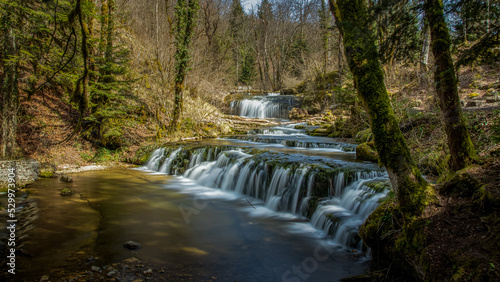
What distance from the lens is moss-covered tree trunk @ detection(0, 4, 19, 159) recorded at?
327 inches

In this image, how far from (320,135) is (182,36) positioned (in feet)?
32.8

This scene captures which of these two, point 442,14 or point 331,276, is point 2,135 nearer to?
point 331,276

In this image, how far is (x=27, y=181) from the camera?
8.33 m

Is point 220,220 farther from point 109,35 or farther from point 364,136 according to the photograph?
point 109,35

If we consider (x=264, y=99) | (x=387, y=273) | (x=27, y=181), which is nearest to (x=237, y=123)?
(x=264, y=99)

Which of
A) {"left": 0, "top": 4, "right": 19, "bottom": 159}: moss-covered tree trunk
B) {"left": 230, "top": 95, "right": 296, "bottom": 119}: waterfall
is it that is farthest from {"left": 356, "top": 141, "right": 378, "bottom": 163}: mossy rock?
{"left": 230, "top": 95, "right": 296, "bottom": 119}: waterfall

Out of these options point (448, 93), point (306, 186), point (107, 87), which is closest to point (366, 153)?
point (306, 186)

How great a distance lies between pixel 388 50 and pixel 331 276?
3615 mm

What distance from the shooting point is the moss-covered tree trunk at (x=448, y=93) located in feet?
13.0

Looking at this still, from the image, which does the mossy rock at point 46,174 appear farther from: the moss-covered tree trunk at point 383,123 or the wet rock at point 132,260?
the moss-covered tree trunk at point 383,123

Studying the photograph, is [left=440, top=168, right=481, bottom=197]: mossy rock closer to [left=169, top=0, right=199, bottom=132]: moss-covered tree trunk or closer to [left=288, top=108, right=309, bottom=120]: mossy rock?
[left=169, top=0, right=199, bottom=132]: moss-covered tree trunk

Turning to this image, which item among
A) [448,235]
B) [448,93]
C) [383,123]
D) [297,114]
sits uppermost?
[297,114]

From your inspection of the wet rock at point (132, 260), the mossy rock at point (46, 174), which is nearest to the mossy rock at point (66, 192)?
the mossy rock at point (46, 174)

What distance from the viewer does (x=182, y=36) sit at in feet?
46.1
